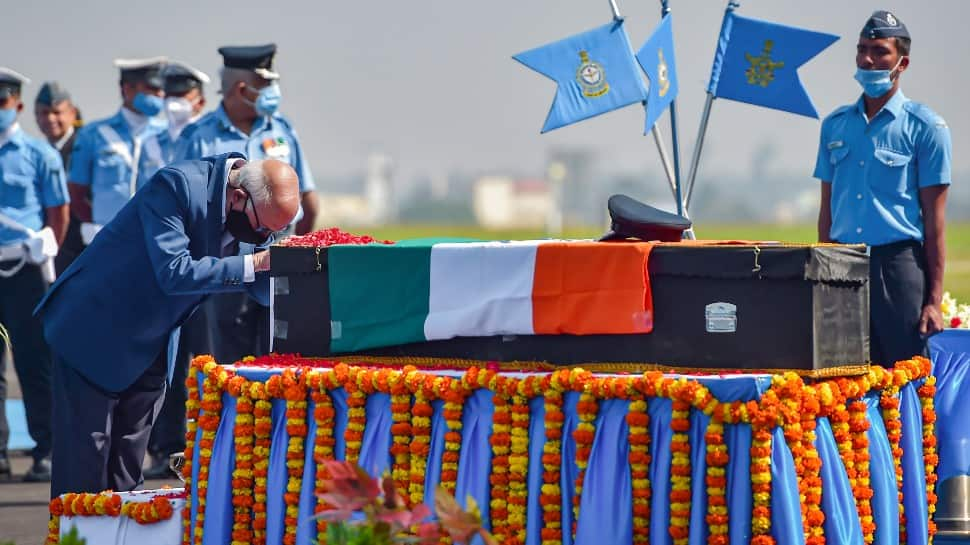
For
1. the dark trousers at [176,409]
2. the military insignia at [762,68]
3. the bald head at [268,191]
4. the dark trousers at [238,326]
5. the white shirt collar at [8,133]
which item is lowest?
the dark trousers at [176,409]

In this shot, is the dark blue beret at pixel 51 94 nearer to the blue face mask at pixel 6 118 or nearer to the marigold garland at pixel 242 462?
the blue face mask at pixel 6 118

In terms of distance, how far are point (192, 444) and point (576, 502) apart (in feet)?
4.92

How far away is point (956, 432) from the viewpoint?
670 centimetres

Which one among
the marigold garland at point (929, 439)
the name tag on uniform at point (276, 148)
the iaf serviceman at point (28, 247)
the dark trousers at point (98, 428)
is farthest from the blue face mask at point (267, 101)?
the marigold garland at point (929, 439)

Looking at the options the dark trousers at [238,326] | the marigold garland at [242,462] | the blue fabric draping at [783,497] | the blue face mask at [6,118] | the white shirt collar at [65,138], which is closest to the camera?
the blue fabric draping at [783,497]

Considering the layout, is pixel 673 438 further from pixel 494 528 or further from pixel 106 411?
pixel 106 411

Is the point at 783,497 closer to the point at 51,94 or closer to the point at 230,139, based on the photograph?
the point at 230,139

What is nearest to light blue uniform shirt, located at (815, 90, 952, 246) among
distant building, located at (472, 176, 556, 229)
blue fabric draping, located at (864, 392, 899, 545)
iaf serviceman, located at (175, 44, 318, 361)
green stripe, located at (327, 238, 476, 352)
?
blue fabric draping, located at (864, 392, 899, 545)

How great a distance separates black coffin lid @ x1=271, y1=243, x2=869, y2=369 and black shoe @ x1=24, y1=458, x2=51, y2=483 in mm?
4429

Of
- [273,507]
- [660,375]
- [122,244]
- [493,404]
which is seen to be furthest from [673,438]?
[122,244]

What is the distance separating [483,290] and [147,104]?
17.7 ft

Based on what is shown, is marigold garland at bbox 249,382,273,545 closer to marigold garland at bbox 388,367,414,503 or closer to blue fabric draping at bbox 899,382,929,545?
marigold garland at bbox 388,367,414,503

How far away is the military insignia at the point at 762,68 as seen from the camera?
788cm

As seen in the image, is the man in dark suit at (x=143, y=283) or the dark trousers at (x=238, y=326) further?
the dark trousers at (x=238, y=326)
